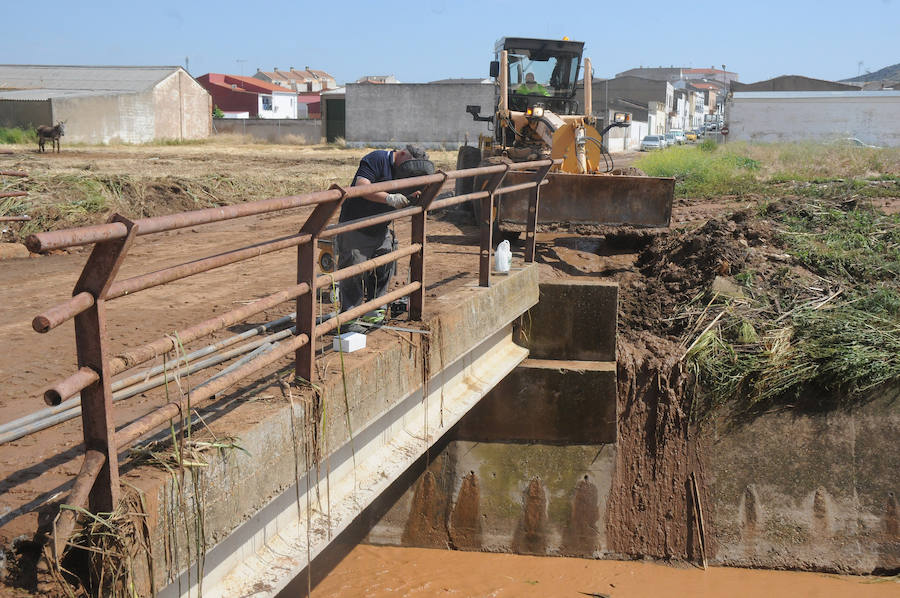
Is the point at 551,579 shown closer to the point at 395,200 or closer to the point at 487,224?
the point at 487,224

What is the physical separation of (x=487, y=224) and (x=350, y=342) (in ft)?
7.11

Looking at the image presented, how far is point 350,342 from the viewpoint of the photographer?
488 centimetres

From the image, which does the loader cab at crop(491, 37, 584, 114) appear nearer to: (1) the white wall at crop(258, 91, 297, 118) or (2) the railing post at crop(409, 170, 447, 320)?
(2) the railing post at crop(409, 170, 447, 320)

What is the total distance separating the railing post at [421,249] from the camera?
534 cm

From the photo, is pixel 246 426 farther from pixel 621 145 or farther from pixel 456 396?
pixel 621 145

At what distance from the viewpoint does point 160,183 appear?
15969mm

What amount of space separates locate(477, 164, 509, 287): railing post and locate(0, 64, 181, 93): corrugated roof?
43.4m

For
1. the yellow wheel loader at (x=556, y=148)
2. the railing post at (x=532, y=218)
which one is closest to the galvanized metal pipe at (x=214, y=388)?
the railing post at (x=532, y=218)

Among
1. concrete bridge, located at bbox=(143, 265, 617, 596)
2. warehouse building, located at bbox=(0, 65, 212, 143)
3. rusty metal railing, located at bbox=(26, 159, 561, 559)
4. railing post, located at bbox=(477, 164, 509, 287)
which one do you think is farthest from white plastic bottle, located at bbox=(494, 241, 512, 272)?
warehouse building, located at bbox=(0, 65, 212, 143)

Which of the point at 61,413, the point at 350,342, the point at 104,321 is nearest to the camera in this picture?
the point at 104,321

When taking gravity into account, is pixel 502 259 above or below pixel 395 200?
below

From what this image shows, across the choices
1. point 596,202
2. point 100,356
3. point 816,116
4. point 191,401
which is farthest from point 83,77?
point 100,356

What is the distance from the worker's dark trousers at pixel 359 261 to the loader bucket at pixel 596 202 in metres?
4.35

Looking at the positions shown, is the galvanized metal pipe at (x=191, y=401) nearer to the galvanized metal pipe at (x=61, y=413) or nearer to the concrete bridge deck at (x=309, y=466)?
the galvanized metal pipe at (x=61, y=413)
